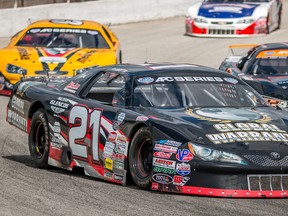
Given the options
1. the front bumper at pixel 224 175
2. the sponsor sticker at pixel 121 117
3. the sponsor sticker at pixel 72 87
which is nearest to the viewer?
the front bumper at pixel 224 175

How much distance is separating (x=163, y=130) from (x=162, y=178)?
0.40 m

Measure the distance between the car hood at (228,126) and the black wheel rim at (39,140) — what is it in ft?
6.39

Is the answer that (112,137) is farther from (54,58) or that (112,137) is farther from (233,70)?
(54,58)

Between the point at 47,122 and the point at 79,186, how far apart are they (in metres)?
1.62

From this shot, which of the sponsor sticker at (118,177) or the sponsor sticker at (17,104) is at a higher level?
the sponsor sticker at (118,177)

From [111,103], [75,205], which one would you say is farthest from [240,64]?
[75,205]

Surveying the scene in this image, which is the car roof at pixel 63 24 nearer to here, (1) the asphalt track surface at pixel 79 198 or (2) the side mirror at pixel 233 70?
(2) the side mirror at pixel 233 70

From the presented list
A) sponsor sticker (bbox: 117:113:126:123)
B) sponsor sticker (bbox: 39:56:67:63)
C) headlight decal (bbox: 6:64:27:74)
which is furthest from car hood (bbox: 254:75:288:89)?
sponsor sticker (bbox: 117:113:126:123)

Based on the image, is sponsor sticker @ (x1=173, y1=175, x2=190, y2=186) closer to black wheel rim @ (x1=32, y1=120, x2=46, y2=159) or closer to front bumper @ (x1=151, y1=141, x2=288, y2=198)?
front bumper @ (x1=151, y1=141, x2=288, y2=198)

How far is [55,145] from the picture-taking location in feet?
32.4

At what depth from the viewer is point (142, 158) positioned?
334 inches

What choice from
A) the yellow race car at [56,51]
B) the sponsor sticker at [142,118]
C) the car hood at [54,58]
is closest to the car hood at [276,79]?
the yellow race car at [56,51]

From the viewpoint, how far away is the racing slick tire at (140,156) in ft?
27.6

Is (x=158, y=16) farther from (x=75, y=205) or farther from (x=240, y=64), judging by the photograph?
(x=75, y=205)
